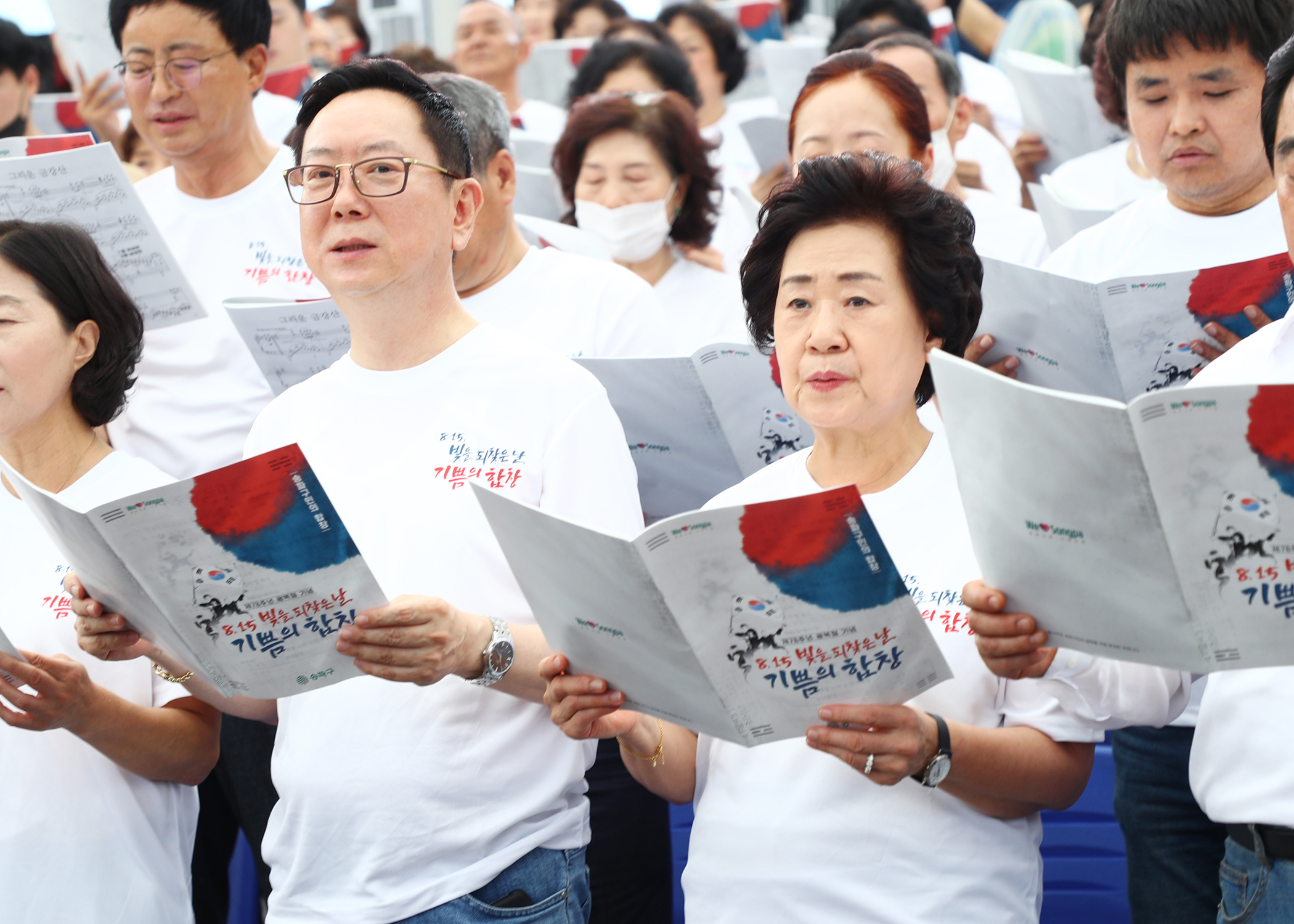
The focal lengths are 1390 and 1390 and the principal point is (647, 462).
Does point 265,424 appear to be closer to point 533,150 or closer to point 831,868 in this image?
point 831,868

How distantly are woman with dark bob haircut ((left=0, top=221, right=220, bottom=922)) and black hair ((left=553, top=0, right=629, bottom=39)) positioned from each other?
4.31m

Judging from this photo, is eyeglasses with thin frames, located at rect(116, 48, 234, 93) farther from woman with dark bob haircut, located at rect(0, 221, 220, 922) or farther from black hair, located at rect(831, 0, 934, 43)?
black hair, located at rect(831, 0, 934, 43)

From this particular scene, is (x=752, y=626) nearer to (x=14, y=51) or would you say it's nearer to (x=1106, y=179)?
(x=1106, y=179)

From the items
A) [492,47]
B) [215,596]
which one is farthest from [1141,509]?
[492,47]

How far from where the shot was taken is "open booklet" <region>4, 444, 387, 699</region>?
172 cm

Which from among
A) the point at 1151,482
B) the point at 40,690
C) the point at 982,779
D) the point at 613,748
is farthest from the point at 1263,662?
the point at 40,690

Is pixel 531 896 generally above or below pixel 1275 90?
below

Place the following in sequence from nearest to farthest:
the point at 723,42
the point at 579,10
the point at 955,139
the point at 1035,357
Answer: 1. the point at 1035,357
2. the point at 955,139
3. the point at 723,42
4. the point at 579,10

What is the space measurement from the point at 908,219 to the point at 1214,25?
0.90m

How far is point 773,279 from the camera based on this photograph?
2.15m

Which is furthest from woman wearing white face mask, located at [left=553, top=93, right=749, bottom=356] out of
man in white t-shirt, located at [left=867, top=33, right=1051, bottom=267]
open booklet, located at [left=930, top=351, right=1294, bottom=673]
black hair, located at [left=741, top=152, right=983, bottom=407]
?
open booklet, located at [left=930, top=351, right=1294, bottom=673]

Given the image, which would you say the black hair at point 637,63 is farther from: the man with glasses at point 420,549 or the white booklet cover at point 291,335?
the man with glasses at point 420,549

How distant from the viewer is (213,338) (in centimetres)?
296

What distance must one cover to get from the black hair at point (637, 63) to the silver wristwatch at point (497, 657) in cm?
294
